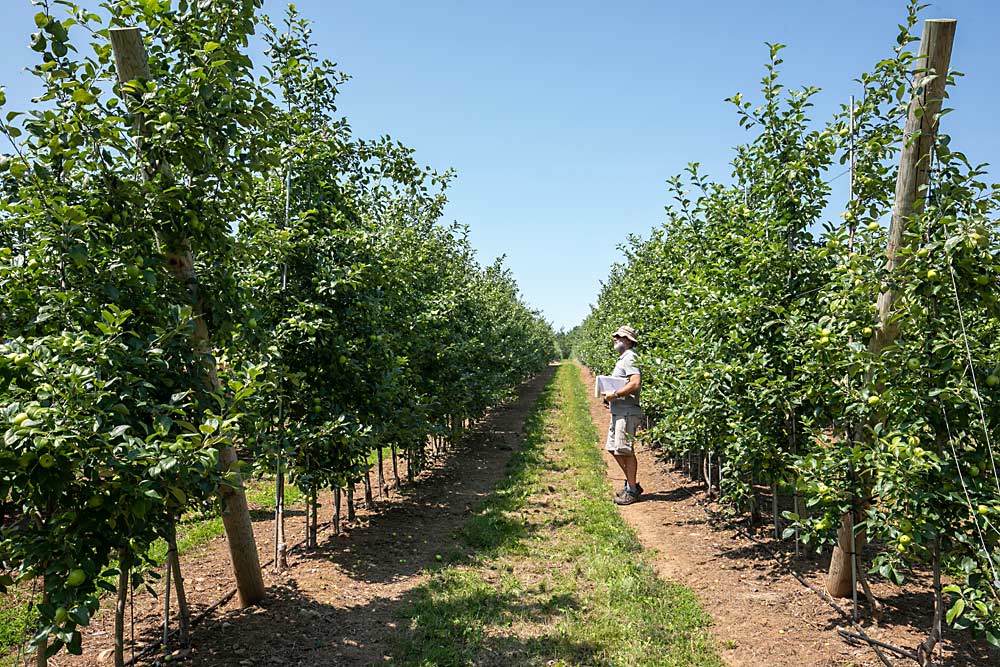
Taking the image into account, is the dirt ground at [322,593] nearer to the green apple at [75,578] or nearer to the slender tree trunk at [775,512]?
the green apple at [75,578]

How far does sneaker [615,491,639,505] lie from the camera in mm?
8195

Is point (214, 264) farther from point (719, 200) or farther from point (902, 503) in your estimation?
point (719, 200)

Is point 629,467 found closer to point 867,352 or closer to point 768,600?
point 768,600

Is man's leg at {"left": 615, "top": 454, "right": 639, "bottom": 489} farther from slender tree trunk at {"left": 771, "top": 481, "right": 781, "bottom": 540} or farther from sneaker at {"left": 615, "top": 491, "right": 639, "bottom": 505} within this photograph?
slender tree trunk at {"left": 771, "top": 481, "right": 781, "bottom": 540}

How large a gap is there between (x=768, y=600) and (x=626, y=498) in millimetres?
3443

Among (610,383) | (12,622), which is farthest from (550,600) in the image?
(12,622)

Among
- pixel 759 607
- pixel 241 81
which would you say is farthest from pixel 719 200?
pixel 241 81

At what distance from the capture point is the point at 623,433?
26.5ft

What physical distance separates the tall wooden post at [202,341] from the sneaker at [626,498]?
4959 millimetres

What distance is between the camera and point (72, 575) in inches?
102

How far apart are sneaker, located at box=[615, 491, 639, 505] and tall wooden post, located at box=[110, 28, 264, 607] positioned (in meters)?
4.96

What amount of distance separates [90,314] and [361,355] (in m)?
2.90

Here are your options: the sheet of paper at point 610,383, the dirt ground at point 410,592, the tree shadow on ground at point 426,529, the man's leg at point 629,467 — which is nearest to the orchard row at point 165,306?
the dirt ground at point 410,592

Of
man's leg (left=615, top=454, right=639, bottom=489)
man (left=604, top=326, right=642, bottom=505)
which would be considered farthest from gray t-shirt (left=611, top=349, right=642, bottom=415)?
man's leg (left=615, top=454, right=639, bottom=489)
